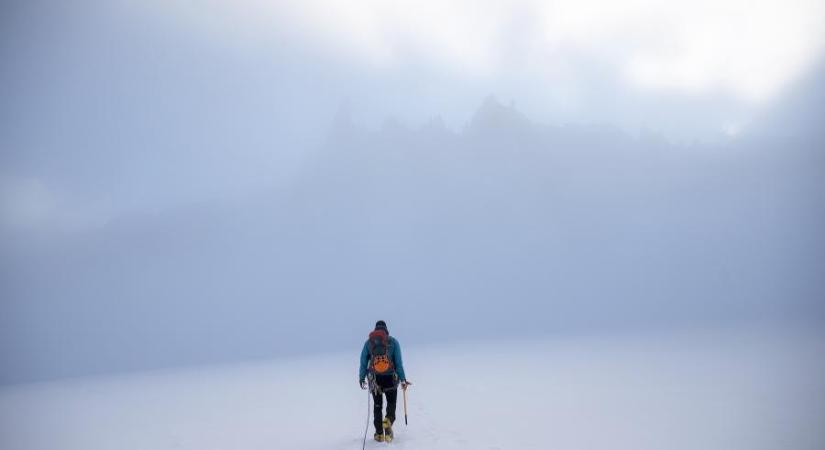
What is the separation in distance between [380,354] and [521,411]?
4.22 metres

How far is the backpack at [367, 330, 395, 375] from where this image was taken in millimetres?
8461

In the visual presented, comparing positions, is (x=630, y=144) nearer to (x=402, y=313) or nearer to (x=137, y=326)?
(x=402, y=313)

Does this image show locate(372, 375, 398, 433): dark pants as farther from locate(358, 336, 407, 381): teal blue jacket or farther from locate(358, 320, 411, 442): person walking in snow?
locate(358, 336, 407, 381): teal blue jacket

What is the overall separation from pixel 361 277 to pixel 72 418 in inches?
5515

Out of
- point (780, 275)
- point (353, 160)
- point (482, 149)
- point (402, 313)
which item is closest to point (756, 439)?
point (402, 313)

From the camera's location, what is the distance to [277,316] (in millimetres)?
142625

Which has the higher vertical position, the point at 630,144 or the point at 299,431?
the point at 630,144

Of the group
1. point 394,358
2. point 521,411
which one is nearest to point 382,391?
point 394,358

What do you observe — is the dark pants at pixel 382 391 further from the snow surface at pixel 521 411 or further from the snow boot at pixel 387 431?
the snow surface at pixel 521 411

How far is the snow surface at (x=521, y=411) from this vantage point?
26.7ft

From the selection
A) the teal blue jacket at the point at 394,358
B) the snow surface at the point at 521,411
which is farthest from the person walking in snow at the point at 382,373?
the snow surface at the point at 521,411

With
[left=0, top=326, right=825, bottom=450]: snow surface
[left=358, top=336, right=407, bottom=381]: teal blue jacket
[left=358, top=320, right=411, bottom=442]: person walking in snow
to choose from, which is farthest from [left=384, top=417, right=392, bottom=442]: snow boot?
[left=358, top=336, right=407, bottom=381]: teal blue jacket

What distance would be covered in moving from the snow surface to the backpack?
1305mm

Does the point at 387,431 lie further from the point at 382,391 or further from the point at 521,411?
the point at 521,411
